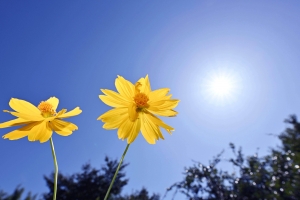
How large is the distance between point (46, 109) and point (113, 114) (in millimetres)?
182

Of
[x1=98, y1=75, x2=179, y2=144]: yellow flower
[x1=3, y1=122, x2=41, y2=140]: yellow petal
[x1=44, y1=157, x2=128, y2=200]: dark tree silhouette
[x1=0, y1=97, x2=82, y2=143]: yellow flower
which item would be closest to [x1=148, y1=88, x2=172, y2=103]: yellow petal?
[x1=98, y1=75, x2=179, y2=144]: yellow flower

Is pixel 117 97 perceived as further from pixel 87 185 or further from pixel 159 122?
pixel 87 185

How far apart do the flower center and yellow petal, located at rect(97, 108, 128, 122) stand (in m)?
0.14

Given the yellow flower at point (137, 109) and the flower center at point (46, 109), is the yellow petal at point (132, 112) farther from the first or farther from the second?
the flower center at point (46, 109)

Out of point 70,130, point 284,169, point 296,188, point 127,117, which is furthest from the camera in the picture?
point 284,169

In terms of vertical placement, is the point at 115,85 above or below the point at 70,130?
above

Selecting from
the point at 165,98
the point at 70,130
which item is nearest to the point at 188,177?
the point at 165,98

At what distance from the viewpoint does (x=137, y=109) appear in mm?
766

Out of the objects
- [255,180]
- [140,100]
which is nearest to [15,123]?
[140,100]

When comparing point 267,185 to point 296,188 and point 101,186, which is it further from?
point 101,186

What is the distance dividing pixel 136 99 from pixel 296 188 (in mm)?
3097

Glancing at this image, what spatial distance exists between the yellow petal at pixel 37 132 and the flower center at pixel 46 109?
2.2 inches

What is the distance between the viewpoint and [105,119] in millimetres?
668

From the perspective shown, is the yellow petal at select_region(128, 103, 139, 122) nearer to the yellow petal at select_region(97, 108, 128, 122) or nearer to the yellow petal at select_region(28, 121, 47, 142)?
the yellow petal at select_region(97, 108, 128, 122)
